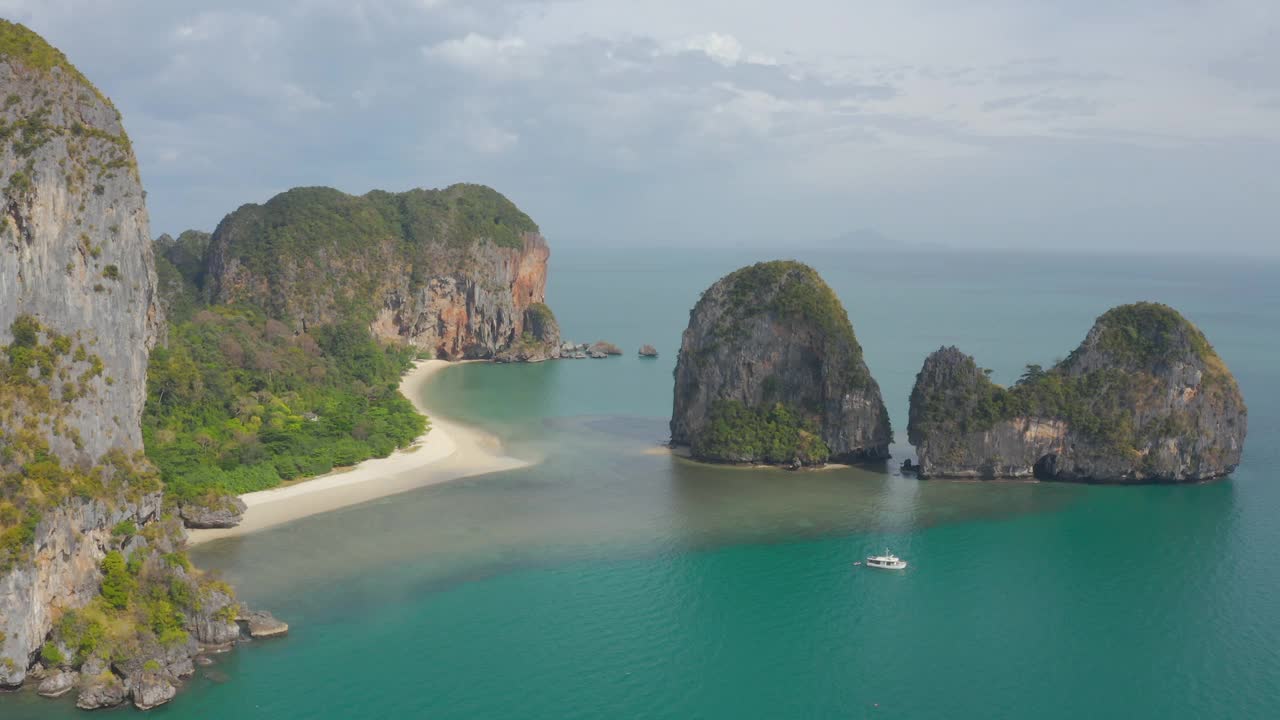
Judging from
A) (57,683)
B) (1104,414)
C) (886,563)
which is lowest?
(57,683)

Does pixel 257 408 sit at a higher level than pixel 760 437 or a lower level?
higher

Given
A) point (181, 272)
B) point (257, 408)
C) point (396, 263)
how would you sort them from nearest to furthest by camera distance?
point (257, 408)
point (181, 272)
point (396, 263)

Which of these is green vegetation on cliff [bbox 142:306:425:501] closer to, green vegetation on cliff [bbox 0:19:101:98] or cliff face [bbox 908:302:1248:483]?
green vegetation on cliff [bbox 0:19:101:98]

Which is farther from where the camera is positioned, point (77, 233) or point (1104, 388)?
point (1104, 388)

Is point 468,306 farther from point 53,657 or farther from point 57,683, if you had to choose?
point 57,683

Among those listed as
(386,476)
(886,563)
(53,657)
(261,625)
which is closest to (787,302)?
(886,563)

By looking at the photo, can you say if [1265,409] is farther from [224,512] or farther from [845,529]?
[224,512]
